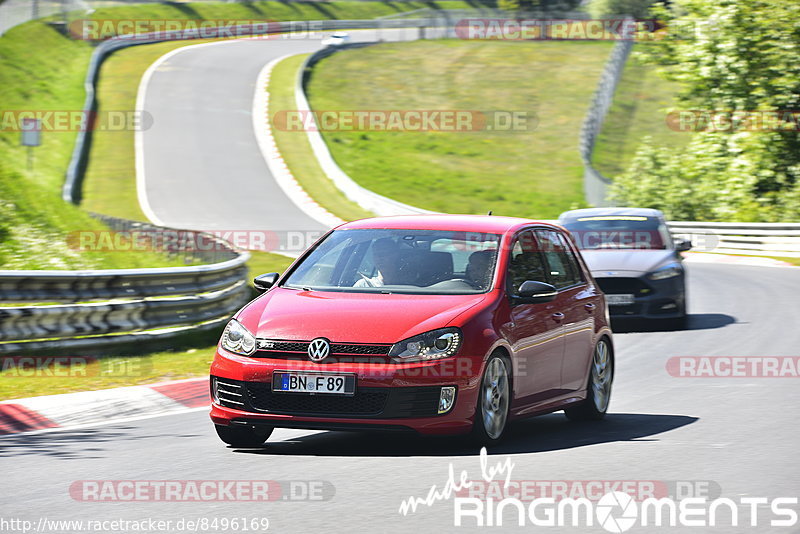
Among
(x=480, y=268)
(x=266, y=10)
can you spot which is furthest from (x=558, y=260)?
(x=266, y=10)

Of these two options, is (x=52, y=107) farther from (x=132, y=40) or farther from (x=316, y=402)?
(x=316, y=402)

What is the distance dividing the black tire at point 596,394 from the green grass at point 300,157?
26.9 meters

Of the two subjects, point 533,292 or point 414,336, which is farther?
point 533,292

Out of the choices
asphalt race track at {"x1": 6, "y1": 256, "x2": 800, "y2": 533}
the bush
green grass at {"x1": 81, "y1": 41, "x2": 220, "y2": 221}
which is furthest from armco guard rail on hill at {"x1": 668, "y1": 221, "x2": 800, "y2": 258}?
asphalt race track at {"x1": 6, "y1": 256, "x2": 800, "y2": 533}

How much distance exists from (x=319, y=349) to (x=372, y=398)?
0.43 metres

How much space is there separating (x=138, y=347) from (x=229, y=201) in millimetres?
27080

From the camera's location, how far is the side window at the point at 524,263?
8812 mm

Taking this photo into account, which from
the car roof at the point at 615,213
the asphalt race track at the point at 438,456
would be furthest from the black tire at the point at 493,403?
the car roof at the point at 615,213

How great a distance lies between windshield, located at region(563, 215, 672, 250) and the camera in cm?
1728

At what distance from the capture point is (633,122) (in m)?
60.1

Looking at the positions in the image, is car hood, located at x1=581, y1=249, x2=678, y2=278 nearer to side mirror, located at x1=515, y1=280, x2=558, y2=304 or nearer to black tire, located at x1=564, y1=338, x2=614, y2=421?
black tire, located at x1=564, y1=338, x2=614, y2=421

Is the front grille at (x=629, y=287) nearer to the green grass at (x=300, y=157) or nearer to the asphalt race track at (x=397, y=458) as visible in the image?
→ the asphalt race track at (x=397, y=458)

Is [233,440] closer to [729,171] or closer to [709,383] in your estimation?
[709,383]

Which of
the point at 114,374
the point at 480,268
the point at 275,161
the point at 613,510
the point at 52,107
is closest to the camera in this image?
the point at 613,510
